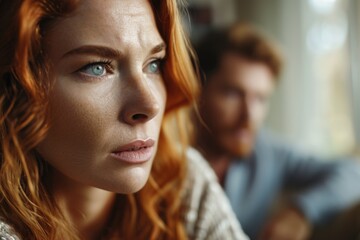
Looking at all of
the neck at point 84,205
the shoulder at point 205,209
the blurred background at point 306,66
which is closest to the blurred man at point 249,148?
the blurred background at point 306,66

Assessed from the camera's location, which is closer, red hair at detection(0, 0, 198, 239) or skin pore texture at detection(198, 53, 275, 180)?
red hair at detection(0, 0, 198, 239)

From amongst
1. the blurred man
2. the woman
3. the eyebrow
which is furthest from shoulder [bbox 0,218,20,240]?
the blurred man

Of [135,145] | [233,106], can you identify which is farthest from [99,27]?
[233,106]

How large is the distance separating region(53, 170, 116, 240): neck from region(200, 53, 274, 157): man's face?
2.61 ft

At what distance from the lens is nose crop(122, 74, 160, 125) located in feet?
2.02

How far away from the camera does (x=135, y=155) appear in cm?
64

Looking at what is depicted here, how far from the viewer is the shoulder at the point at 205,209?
2.76 ft

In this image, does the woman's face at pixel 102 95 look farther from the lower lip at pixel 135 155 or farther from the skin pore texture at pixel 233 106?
the skin pore texture at pixel 233 106

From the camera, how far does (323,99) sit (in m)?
1.92

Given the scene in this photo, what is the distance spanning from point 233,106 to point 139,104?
944 mm

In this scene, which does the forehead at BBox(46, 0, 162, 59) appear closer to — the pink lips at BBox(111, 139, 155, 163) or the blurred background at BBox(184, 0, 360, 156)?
the pink lips at BBox(111, 139, 155, 163)

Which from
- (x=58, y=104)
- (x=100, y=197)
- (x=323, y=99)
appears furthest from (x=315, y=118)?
(x=58, y=104)

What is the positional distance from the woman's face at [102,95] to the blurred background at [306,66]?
1212 mm

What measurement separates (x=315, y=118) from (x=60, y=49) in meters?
1.50
